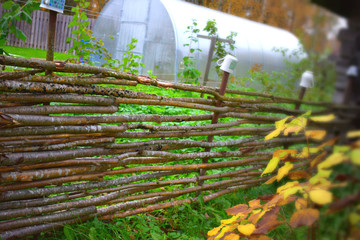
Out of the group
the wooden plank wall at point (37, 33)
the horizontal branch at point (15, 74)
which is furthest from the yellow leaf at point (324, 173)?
the wooden plank wall at point (37, 33)

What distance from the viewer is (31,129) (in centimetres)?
186

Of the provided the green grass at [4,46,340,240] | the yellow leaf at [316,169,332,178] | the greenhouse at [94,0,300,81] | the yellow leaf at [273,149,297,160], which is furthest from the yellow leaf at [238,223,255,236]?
the greenhouse at [94,0,300,81]

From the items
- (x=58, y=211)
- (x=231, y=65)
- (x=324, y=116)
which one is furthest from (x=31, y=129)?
(x=324, y=116)

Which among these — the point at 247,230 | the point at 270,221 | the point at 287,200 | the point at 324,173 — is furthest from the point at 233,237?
the point at 324,173

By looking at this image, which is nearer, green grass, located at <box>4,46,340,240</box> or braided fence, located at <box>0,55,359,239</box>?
braided fence, located at <box>0,55,359,239</box>

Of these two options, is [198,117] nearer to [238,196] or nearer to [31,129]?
[238,196]

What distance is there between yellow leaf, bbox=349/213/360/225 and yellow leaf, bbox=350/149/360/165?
52 millimetres

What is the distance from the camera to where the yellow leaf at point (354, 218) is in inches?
11.6

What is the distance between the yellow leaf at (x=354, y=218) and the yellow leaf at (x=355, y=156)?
0.05 metres

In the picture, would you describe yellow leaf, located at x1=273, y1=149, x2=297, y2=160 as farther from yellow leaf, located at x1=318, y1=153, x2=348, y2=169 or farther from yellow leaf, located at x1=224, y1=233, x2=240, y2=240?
yellow leaf, located at x1=318, y1=153, x2=348, y2=169

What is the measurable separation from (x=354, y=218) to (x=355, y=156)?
2.5 inches

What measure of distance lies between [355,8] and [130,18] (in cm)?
782

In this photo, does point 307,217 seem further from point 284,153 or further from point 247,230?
point 247,230

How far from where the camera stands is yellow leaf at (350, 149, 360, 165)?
283mm
